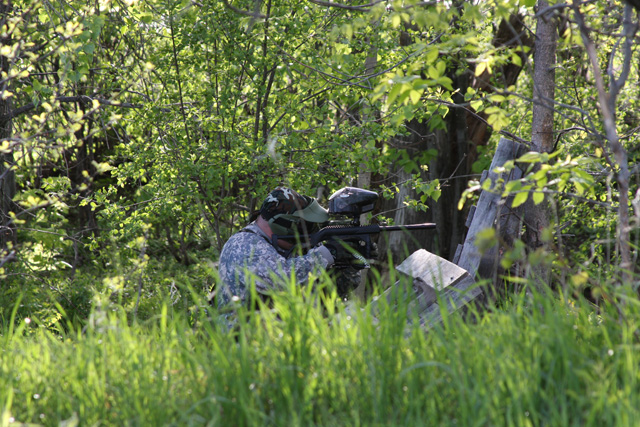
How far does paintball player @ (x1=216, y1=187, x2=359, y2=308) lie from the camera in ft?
13.4

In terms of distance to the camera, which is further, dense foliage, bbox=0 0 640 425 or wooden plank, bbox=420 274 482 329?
wooden plank, bbox=420 274 482 329

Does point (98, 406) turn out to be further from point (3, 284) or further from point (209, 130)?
point (3, 284)

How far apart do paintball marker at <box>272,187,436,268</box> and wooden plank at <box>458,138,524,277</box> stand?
0.29 metres

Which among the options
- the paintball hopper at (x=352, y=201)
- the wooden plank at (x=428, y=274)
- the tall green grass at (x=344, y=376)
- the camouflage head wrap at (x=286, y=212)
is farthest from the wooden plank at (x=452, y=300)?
the camouflage head wrap at (x=286, y=212)

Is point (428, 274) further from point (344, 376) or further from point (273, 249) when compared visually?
point (344, 376)

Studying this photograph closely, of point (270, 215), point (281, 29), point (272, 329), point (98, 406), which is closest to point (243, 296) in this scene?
point (270, 215)

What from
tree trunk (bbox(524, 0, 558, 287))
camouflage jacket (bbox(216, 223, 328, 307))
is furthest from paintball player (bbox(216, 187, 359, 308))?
tree trunk (bbox(524, 0, 558, 287))

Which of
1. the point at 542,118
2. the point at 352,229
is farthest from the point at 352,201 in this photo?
the point at 542,118

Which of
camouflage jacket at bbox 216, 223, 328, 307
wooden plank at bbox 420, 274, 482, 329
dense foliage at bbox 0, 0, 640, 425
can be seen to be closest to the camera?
dense foliage at bbox 0, 0, 640, 425

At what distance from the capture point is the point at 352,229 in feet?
14.0

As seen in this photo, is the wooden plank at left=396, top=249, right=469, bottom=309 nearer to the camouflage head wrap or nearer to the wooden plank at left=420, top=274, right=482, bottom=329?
the wooden plank at left=420, top=274, right=482, bottom=329

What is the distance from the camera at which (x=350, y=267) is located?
4.36 metres

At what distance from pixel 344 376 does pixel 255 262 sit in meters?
1.80

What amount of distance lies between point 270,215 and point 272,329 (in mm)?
1778
